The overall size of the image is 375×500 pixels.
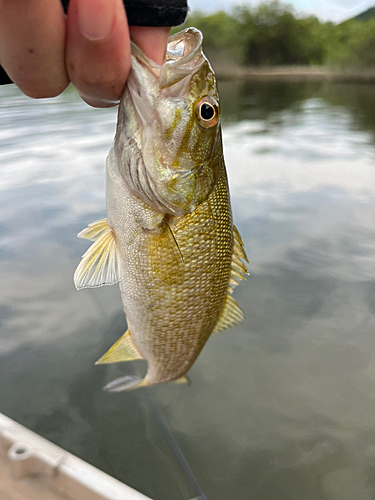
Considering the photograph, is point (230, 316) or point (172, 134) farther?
point (230, 316)

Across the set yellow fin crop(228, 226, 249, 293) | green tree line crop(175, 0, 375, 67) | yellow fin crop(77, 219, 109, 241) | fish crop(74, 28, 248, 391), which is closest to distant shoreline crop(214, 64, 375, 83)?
green tree line crop(175, 0, 375, 67)

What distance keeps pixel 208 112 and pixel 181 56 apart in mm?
202

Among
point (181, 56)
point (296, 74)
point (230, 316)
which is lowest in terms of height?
point (296, 74)

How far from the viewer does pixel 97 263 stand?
158 centimetres

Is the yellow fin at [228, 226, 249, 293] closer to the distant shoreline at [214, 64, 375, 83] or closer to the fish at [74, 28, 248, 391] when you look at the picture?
the fish at [74, 28, 248, 391]

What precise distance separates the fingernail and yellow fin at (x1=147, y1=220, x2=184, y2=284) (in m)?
0.85

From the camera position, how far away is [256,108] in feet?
56.4

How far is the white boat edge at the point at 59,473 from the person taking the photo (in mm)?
1277

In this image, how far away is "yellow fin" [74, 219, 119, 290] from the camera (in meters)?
1.56

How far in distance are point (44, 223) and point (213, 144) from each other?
4284 millimetres

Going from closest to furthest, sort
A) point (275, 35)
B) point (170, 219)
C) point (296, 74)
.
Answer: point (170, 219)
point (296, 74)
point (275, 35)

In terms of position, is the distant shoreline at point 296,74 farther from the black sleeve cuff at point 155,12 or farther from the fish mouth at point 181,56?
the black sleeve cuff at point 155,12

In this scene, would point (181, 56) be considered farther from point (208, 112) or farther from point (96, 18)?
point (96, 18)

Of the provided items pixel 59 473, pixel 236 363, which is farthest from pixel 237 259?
pixel 236 363
